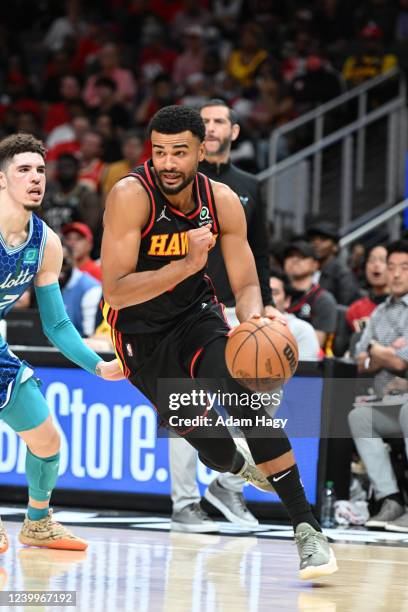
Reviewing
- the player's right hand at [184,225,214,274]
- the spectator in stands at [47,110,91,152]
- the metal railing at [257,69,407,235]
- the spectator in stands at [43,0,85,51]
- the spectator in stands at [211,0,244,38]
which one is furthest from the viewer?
the spectator in stands at [43,0,85,51]

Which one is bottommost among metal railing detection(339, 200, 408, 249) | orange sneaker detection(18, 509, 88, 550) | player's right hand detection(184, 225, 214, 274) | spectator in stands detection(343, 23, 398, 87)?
orange sneaker detection(18, 509, 88, 550)

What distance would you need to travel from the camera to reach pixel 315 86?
1339cm

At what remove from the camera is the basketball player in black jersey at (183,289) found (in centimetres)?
544

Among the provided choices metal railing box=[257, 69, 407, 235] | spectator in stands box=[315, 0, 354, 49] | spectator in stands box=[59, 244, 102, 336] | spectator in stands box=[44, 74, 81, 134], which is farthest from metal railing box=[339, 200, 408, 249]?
spectator in stands box=[44, 74, 81, 134]

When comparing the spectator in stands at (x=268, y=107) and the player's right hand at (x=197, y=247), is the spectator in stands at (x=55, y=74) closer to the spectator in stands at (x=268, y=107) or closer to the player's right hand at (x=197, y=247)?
the spectator in stands at (x=268, y=107)

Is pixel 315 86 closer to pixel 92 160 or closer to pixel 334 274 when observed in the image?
pixel 92 160

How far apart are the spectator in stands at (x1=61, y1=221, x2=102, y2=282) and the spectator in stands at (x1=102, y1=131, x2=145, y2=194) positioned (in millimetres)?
2791

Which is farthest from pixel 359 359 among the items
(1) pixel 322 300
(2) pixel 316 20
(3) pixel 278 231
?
(2) pixel 316 20

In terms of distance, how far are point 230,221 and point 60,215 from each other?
6.42m

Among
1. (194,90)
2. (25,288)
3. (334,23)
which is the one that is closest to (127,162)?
(194,90)

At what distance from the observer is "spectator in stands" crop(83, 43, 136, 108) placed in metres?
15.4

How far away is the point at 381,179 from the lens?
1311cm

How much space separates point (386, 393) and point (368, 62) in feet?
20.7

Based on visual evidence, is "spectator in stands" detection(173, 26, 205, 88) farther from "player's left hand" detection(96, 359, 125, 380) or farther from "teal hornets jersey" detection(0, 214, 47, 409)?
"player's left hand" detection(96, 359, 125, 380)
